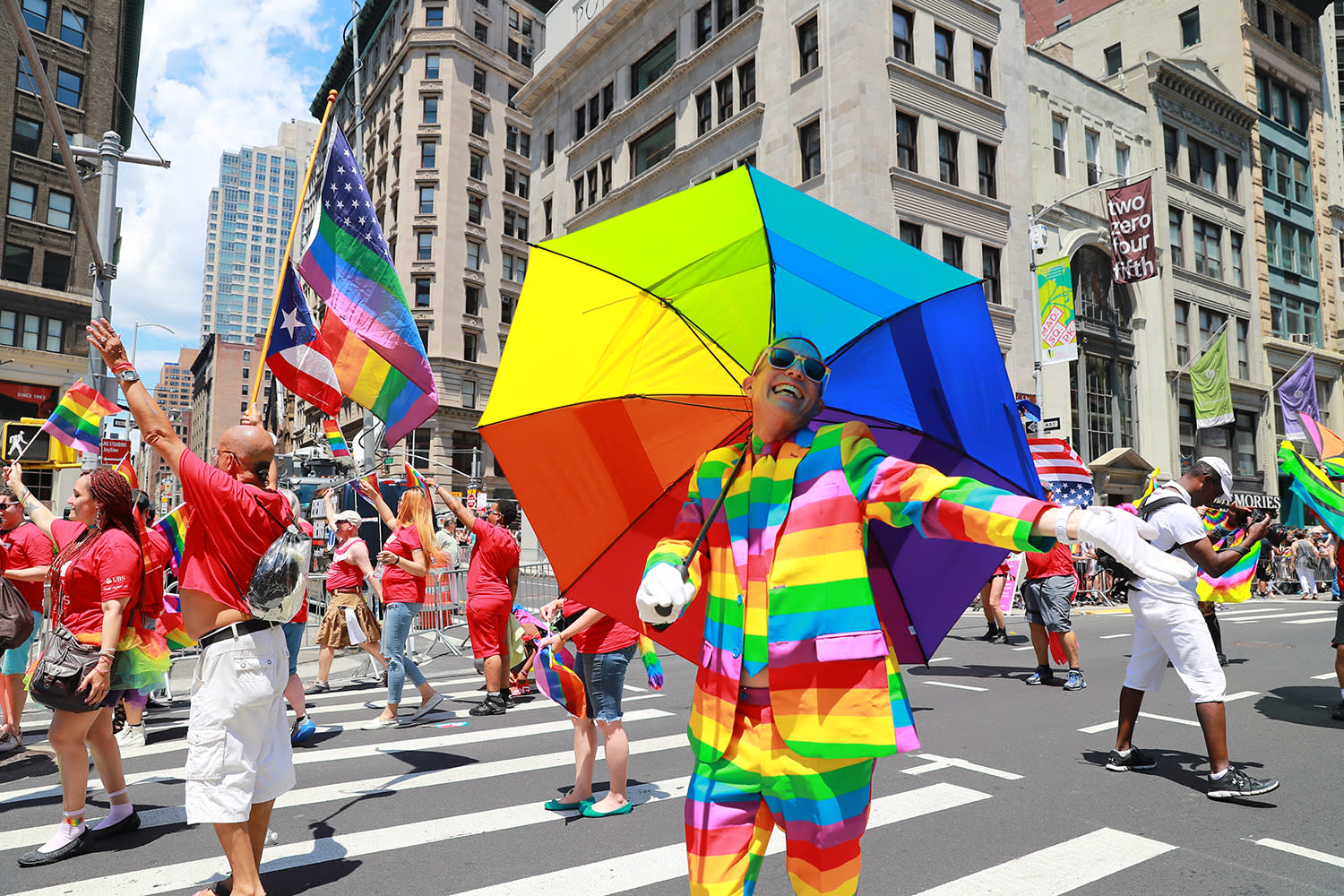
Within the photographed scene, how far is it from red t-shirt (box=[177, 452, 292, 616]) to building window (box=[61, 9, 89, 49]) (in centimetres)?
4664

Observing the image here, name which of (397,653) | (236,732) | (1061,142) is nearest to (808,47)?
(1061,142)

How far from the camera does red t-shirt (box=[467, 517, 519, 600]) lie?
25.8 feet

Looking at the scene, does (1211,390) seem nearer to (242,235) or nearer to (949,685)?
(949,685)

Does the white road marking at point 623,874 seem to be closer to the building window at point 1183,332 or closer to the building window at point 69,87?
the building window at point 1183,332

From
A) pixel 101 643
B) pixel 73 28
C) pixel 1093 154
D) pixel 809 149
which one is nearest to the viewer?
pixel 101 643

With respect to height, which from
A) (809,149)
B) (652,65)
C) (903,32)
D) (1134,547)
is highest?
(652,65)

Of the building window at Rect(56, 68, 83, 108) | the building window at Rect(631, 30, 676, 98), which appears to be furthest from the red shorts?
the building window at Rect(56, 68, 83, 108)

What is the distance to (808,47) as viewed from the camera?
2580cm

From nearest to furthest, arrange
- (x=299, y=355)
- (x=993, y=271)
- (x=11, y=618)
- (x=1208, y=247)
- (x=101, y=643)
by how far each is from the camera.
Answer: (x=101, y=643), (x=11, y=618), (x=299, y=355), (x=993, y=271), (x=1208, y=247)

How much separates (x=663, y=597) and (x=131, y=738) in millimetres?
6676

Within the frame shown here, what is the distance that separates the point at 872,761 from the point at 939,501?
0.86 meters

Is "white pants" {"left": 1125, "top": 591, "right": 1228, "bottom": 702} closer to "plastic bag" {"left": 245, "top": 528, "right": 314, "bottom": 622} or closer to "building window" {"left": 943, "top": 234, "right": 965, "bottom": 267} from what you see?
"plastic bag" {"left": 245, "top": 528, "right": 314, "bottom": 622}

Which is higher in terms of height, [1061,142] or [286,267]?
[1061,142]

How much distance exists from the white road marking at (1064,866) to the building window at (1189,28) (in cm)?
4430
